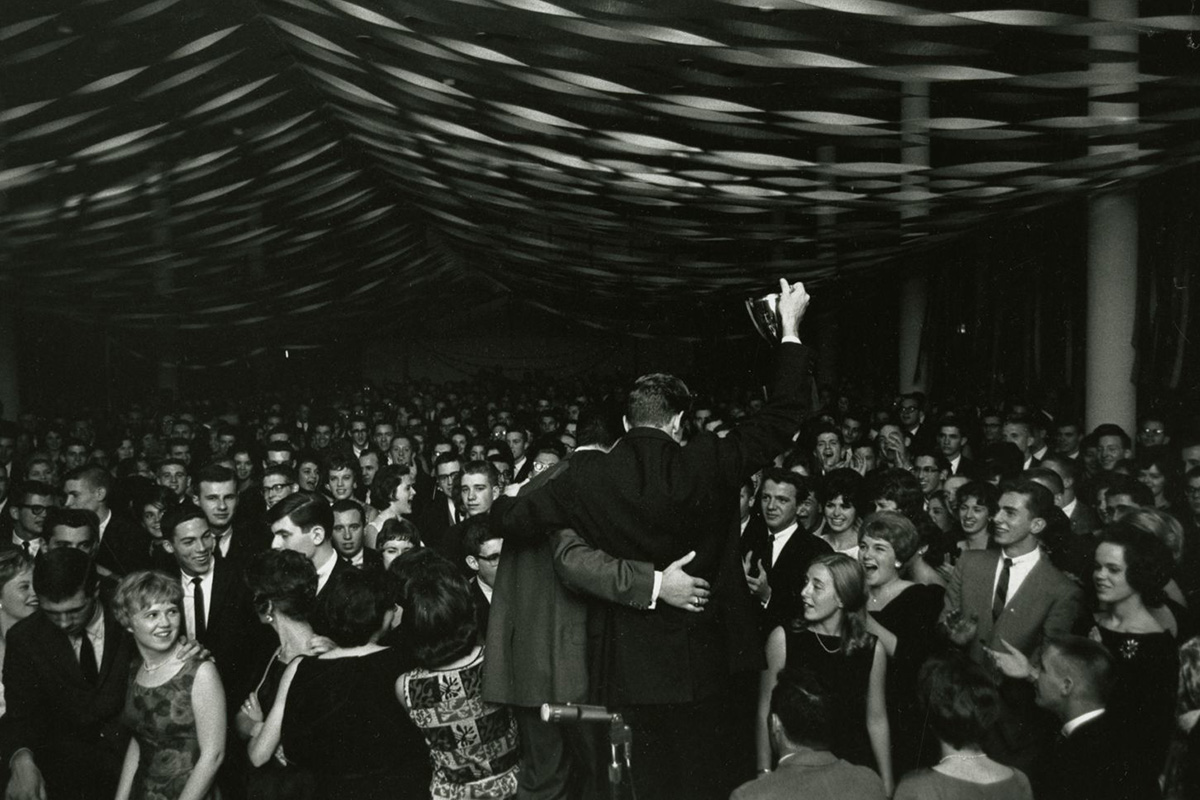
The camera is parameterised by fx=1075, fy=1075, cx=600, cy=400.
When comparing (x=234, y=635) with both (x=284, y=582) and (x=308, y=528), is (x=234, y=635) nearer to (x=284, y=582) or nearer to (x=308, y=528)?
(x=308, y=528)

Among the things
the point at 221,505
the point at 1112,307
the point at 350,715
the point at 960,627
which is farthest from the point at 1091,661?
the point at 1112,307

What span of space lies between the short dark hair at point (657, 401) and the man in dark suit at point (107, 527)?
272 centimetres

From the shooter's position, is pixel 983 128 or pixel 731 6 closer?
pixel 731 6

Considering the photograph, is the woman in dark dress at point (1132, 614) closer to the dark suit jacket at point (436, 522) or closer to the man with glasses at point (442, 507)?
the man with glasses at point (442, 507)

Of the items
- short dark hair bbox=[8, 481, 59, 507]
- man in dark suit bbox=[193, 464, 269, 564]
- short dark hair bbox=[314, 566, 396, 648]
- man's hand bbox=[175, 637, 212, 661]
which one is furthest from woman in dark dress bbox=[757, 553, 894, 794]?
short dark hair bbox=[8, 481, 59, 507]

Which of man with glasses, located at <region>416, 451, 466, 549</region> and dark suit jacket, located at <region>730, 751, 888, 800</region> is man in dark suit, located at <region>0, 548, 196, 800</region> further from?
man with glasses, located at <region>416, 451, 466, 549</region>

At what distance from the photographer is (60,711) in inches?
122

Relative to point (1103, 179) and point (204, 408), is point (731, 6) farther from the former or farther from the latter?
point (204, 408)

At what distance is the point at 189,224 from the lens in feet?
27.6

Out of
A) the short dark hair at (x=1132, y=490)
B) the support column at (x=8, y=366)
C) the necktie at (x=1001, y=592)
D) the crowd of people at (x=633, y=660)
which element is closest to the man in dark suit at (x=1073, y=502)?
the short dark hair at (x=1132, y=490)

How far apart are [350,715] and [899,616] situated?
69.0 inches

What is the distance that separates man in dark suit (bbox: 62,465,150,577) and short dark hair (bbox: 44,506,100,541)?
0.45 m

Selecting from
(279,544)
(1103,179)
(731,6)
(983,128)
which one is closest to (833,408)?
(1103,179)

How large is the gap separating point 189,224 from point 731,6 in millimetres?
5494
